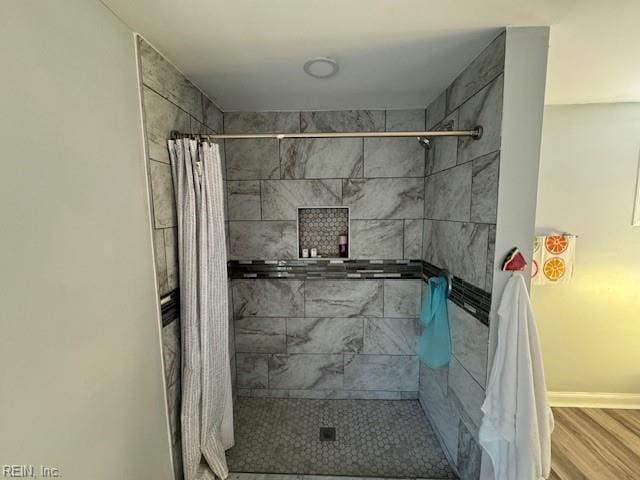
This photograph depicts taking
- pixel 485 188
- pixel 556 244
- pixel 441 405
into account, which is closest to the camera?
pixel 485 188

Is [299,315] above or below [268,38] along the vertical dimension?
below

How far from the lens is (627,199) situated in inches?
79.2

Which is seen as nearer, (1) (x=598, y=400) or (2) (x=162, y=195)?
(2) (x=162, y=195)

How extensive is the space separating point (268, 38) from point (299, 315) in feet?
6.12

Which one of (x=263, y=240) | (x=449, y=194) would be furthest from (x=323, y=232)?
(x=449, y=194)

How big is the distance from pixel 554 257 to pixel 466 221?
122 centimetres

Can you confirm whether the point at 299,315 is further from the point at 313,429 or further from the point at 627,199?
the point at 627,199

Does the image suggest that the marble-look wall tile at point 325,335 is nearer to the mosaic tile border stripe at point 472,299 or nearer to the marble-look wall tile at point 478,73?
the mosaic tile border stripe at point 472,299

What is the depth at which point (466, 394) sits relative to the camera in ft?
4.76

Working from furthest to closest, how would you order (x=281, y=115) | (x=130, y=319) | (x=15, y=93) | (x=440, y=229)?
1. (x=281, y=115)
2. (x=440, y=229)
3. (x=130, y=319)
4. (x=15, y=93)

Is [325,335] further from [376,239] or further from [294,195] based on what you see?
[294,195]

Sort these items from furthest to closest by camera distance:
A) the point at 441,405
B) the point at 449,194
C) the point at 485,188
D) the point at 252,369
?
the point at 252,369
the point at 441,405
the point at 449,194
the point at 485,188

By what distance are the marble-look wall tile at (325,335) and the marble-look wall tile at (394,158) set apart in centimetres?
124

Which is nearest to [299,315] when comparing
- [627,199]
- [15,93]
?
[15,93]
